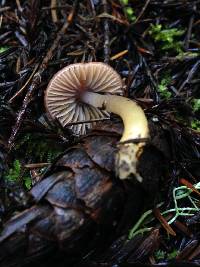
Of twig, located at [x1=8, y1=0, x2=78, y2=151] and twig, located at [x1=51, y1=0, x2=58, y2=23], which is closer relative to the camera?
twig, located at [x1=8, y1=0, x2=78, y2=151]

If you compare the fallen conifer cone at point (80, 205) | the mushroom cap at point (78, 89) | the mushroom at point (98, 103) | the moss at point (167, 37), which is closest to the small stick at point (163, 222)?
the fallen conifer cone at point (80, 205)

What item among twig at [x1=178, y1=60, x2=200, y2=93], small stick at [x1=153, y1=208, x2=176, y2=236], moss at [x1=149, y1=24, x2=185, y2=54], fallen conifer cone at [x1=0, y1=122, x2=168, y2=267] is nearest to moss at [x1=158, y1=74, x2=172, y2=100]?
twig at [x1=178, y1=60, x2=200, y2=93]

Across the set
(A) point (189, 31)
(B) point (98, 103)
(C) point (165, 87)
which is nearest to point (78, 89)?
(B) point (98, 103)

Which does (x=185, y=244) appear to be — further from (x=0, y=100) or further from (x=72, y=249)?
(x=0, y=100)

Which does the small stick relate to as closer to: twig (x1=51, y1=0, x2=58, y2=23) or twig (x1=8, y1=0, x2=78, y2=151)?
twig (x1=8, y1=0, x2=78, y2=151)

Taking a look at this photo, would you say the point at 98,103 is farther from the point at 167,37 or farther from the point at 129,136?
the point at 167,37

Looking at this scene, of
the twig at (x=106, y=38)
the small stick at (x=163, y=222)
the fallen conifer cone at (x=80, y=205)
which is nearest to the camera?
the fallen conifer cone at (x=80, y=205)

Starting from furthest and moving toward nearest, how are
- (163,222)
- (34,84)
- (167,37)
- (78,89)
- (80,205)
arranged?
(167,37) < (78,89) < (34,84) < (163,222) < (80,205)

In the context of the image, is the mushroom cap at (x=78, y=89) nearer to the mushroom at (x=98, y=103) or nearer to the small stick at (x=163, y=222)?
the mushroom at (x=98, y=103)
